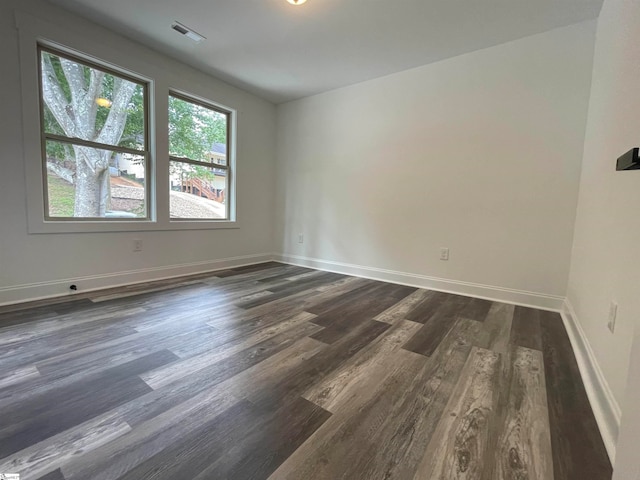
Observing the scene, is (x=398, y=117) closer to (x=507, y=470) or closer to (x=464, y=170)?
(x=464, y=170)

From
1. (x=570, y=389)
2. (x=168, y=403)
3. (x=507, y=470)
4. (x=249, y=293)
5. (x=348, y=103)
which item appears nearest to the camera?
(x=507, y=470)

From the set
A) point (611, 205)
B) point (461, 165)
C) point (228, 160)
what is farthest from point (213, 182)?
Answer: point (611, 205)

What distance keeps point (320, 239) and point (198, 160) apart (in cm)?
192

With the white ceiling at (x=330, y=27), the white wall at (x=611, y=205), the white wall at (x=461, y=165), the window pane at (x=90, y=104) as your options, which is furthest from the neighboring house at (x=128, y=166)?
the white wall at (x=611, y=205)

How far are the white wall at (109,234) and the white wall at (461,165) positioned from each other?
815 millimetres

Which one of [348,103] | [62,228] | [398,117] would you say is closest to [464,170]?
[398,117]

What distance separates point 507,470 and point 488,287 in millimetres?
2192

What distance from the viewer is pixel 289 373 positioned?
4.80ft

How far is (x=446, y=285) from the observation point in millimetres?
3057

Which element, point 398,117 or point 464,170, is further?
point 398,117

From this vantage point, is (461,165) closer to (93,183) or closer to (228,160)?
(228,160)

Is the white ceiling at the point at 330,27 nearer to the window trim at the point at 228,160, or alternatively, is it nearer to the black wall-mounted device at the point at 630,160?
the window trim at the point at 228,160

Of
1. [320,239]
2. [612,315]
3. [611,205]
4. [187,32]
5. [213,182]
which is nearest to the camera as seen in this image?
[612,315]

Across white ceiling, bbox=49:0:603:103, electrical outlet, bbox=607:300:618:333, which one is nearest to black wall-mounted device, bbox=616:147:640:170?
electrical outlet, bbox=607:300:618:333
